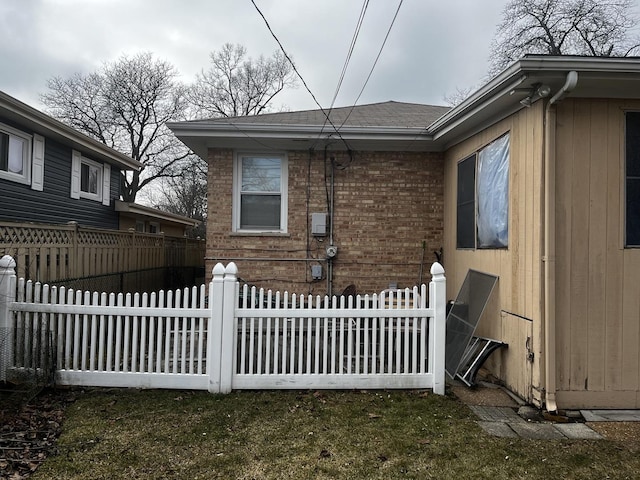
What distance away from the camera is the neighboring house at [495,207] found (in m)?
4.04

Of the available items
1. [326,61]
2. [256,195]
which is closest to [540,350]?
[256,195]

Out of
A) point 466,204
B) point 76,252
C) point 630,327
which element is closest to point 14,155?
point 76,252

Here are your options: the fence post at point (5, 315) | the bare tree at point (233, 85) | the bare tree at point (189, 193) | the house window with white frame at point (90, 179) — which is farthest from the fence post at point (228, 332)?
the bare tree at point (189, 193)

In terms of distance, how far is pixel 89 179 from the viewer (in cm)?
1198

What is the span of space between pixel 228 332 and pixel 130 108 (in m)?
27.9

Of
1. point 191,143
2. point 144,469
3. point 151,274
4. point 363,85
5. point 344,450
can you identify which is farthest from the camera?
point 151,274

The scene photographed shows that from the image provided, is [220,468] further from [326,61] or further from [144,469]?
[326,61]

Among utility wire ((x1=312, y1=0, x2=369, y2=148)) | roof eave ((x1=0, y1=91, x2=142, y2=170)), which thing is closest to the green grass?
utility wire ((x1=312, y1=0, x2=369, y2=148))

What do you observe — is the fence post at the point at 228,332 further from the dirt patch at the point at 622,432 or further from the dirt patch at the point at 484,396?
the dirt patch at the point at 622,432

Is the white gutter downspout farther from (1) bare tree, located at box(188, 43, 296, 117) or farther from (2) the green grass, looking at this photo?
(1) bare tree, located at box(188, 43, 296, 117)

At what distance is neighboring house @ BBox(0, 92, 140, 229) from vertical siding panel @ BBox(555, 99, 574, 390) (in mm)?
9020

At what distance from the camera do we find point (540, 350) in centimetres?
399

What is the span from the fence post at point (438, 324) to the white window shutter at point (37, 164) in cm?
932

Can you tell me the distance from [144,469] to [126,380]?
1590 mm
